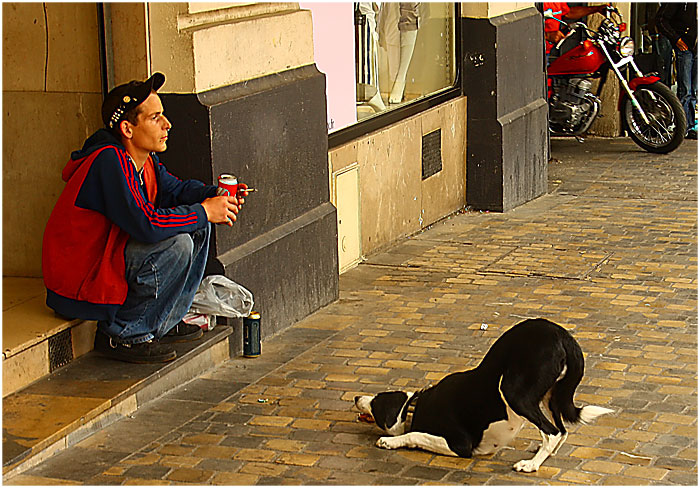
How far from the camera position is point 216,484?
4.44 m

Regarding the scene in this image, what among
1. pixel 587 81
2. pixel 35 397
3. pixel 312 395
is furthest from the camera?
pixel 587 81

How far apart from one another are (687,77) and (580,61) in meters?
1.69

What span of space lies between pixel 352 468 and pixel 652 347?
2.20 m

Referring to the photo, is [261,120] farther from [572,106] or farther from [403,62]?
[572,106]

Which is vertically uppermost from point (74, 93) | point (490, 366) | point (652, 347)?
point (74, 93)

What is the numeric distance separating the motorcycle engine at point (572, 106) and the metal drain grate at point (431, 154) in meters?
3.06

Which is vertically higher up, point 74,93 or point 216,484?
point 74,93

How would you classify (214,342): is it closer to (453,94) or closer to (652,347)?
(652,347)

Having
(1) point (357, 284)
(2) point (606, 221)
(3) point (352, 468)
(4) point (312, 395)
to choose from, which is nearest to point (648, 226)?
(2) point (606, 221)

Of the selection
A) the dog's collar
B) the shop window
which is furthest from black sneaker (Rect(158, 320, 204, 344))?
the shop window

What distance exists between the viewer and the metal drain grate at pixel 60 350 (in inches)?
207

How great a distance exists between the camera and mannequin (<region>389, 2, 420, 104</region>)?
8.92 meters

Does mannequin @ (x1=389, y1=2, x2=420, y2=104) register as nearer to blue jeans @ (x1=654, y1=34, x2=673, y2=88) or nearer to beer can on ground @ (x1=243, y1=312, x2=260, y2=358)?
beer can on ground @ (x1=243, y1=312, x2=260, y2=358)

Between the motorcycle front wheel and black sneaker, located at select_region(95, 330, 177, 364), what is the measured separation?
7.60 meters
